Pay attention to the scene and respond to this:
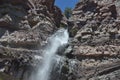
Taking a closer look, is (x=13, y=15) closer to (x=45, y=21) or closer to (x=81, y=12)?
(x=45, y=21)

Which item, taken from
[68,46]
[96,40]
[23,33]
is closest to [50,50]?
[68,46]

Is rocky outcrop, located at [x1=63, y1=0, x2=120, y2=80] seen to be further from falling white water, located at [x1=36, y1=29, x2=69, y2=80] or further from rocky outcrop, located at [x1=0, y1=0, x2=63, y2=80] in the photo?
rocky outcrop, located at [x1=0, y1=0, x2=63, y2=80]

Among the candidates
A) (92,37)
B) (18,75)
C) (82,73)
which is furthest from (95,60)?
(18,75)

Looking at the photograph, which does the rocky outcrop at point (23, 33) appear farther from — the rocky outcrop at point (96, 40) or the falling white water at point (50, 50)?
the rocky outcrop at point (96, 40)

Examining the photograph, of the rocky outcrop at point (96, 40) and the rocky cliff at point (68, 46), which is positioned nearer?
the rocky cliff at point (68, 46)

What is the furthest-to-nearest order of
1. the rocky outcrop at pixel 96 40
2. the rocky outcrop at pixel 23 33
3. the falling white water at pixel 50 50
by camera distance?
the falling white water at pixel 50 50, the rocky outcrop at pixel 96 40, the rocky outcrop at pixel 23 33

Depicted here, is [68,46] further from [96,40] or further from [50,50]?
[96,40]

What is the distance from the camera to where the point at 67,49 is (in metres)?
33.2

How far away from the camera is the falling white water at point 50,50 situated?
2826 cm

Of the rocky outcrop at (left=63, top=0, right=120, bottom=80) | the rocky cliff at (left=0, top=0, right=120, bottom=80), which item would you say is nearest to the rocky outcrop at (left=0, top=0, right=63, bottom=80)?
the rocky cliff at (left=0, top=0, right=120, bottom=80)

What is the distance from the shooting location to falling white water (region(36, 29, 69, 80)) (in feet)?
92.7

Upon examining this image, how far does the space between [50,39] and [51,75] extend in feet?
24.1

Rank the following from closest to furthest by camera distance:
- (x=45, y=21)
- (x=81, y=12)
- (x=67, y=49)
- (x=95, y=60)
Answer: (x=95, y=60) → (x=67, y=49) → (x=45, y=21) → (x=81, y=12)

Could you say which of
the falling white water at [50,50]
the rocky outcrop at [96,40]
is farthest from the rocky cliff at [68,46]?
the falling white water at [50,50]
